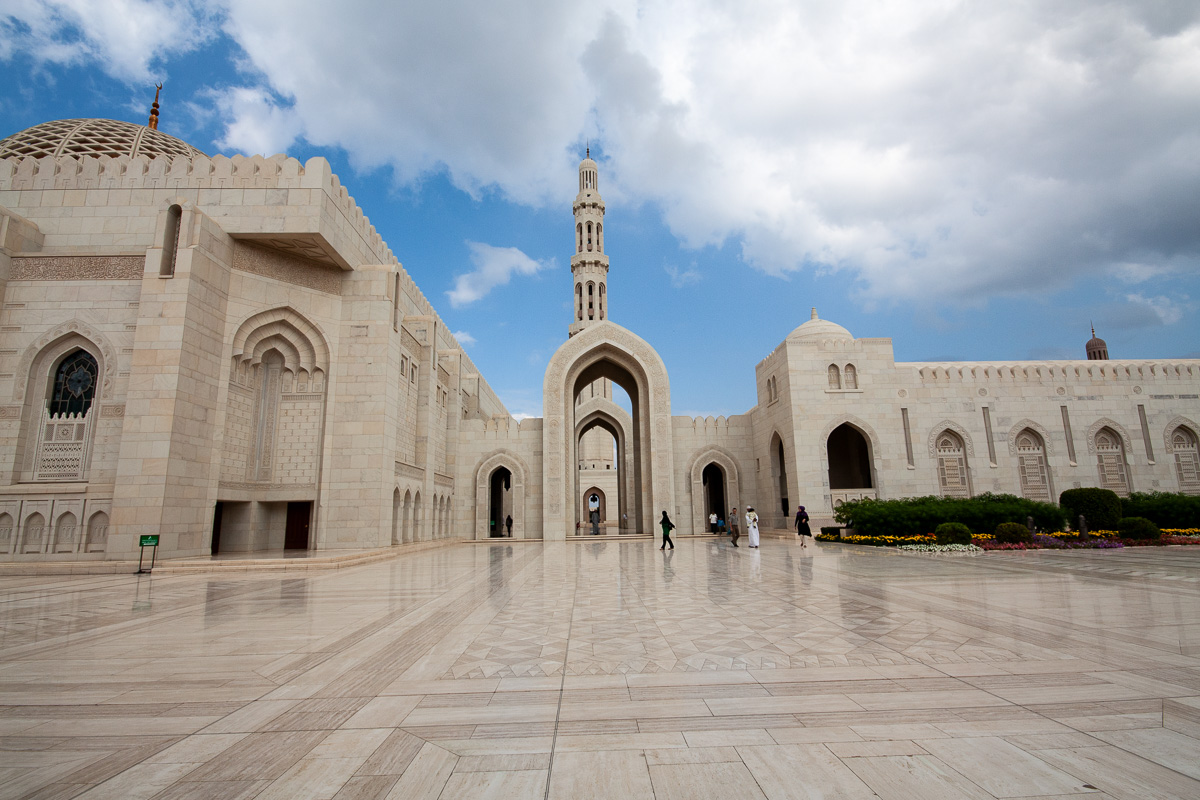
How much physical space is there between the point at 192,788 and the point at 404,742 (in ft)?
2.77

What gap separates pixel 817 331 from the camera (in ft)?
76.3

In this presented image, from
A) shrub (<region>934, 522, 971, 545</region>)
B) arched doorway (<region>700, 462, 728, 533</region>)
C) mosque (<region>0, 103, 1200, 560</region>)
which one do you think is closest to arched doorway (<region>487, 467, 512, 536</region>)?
mosque (<region>0, 103, 1200, 560</region>)

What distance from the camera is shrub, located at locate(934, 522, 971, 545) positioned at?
45.7ft

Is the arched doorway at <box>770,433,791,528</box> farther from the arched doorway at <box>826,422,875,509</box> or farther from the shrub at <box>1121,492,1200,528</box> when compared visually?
the shrub at <box>1121,492,1200,528</box>

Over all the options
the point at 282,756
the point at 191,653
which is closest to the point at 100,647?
the point at 191,653

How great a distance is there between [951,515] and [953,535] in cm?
182

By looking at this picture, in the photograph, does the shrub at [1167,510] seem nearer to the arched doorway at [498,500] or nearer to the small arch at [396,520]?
the small arch at [396,520]

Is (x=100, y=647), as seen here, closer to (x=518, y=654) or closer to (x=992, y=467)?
(x=518, y=654)

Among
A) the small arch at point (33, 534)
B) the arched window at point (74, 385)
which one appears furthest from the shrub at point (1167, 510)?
the arched window at point (74, 385)

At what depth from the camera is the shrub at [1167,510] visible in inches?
618

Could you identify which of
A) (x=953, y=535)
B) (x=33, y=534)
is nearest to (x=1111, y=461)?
(x=953, y=535)

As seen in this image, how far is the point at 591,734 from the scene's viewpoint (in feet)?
9.71

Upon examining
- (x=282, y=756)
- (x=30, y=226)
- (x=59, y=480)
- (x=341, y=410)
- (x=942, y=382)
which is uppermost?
(x=30, y=226)

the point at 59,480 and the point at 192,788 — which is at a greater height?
the point at 59,480
